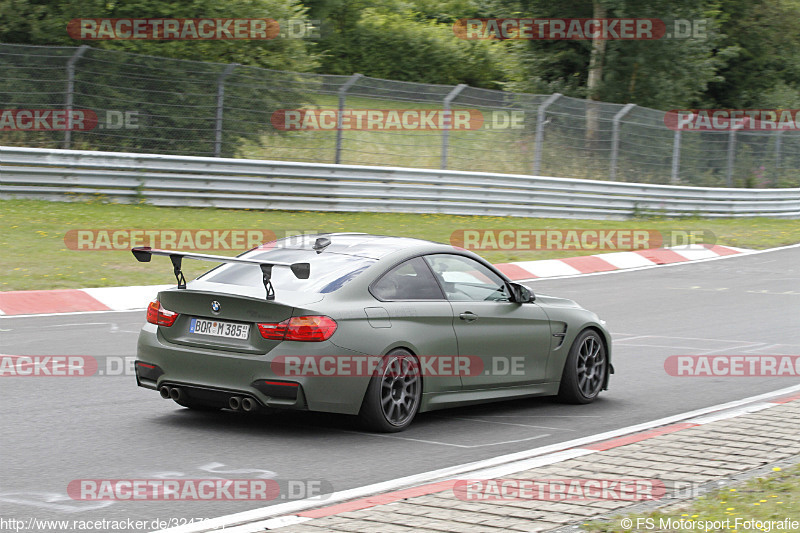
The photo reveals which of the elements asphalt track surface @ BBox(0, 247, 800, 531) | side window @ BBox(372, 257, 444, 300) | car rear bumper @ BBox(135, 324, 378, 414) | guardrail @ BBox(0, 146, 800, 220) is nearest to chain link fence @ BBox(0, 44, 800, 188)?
guardrail @ BBox(0, 146, 800, 220)

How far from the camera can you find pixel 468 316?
7.96 meters

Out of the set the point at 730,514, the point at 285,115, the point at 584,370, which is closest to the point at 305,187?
the point at 285,115

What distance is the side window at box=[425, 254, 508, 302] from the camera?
8.05 meters

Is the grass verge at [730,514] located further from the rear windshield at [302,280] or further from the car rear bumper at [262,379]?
the rear windshield at [302,280]

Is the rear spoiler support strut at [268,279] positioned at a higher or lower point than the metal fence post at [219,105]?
lower

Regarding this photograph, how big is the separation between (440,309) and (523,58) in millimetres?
29565

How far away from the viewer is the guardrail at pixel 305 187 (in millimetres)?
19750

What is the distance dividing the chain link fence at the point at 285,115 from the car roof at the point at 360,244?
13343mm

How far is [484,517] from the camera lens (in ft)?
16.7

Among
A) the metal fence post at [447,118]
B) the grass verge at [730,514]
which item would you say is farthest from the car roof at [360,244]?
the metal fence post at [447,118]

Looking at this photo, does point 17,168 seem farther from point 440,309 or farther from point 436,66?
point 436,66

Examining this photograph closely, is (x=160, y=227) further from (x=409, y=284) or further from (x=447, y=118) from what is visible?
(x=409, y=284)

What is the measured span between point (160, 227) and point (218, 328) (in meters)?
11.5

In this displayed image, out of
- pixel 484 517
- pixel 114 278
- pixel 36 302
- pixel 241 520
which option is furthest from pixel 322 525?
pixel 114 278
